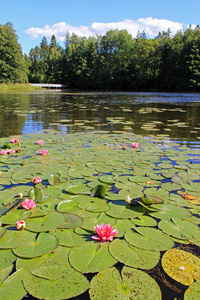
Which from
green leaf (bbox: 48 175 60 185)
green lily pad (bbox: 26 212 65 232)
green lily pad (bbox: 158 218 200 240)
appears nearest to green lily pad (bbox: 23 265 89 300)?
green lily pad (bbox: 26 212 65 232)

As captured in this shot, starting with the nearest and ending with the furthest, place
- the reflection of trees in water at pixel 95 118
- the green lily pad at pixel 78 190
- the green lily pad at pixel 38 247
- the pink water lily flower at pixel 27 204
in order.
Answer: the green lily pad at pixel 38 247
the pink water lily flower at pixel 27 204
the green lily pad at pixel 78 190
the reflection of trees in water at pixel 95 118

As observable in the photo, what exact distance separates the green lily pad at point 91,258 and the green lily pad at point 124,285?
0.04 meters

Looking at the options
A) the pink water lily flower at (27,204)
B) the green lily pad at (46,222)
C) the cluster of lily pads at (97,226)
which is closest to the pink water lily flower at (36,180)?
the cluster of lily pads at (97,226)

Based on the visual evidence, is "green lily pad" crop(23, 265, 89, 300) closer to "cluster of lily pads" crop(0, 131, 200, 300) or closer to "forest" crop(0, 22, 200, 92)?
"cluster of lily pads" crop(0, 131, 200, 300)

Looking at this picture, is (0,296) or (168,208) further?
(168,208)

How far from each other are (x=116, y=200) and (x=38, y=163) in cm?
113

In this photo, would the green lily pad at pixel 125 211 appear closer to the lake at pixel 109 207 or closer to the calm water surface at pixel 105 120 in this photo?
the lake at pixel 109 207

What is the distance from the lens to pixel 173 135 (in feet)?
13.2

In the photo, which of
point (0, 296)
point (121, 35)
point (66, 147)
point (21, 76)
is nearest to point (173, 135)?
point (66, 147)

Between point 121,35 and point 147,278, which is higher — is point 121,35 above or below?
above

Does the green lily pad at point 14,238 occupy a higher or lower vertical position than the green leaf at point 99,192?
lower

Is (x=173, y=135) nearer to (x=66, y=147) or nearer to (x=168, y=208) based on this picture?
(x=66, y=147)

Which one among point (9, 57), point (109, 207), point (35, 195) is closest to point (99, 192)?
point (109, 207)

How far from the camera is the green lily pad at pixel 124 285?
31.6 inches
